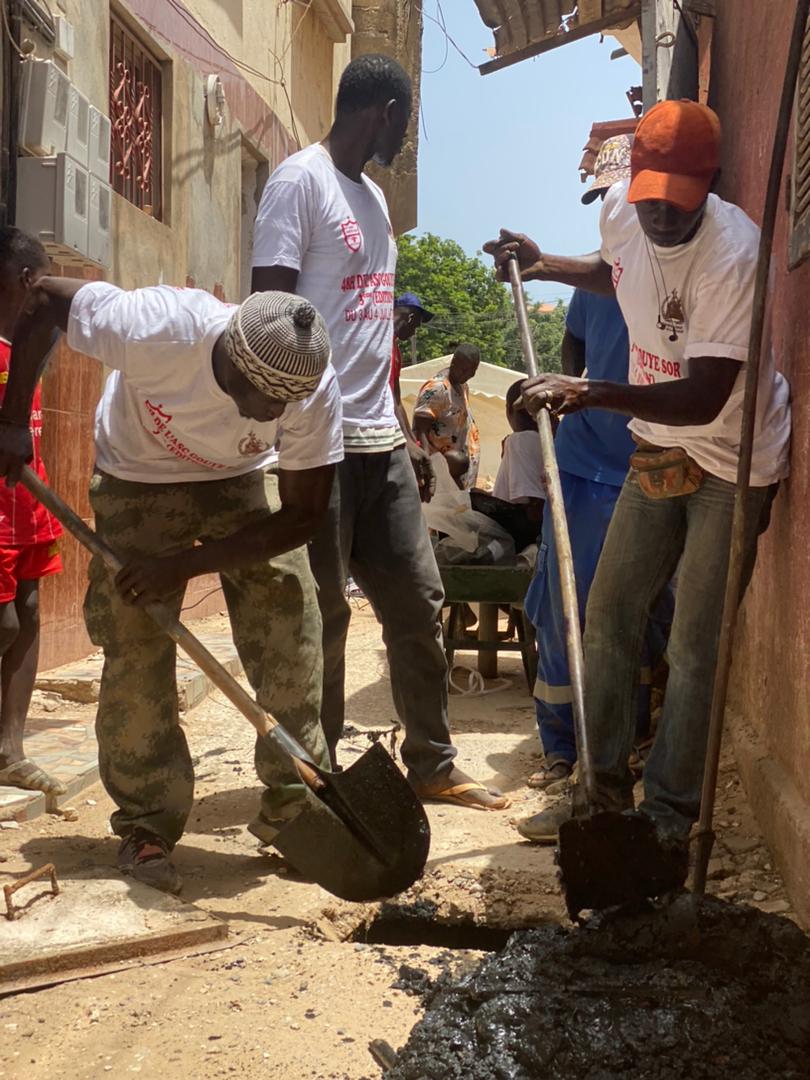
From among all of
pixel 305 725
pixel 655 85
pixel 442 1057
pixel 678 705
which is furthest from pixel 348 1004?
pixel 655 85

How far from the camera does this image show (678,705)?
3.31 m

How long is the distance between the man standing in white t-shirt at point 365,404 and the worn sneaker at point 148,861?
87 cm

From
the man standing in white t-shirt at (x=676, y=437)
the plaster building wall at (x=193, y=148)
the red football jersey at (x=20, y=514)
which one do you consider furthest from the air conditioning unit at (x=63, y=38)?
the man standing in white t-shirt at (x=676, y=437)

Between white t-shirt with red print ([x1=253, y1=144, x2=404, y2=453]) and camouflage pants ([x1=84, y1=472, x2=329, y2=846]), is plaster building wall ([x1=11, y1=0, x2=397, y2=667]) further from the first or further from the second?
camouflage pants ([x1=84, y1=472, x2=329, y2=846])

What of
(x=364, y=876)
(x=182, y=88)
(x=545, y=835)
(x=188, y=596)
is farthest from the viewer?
(x=188, y=596)

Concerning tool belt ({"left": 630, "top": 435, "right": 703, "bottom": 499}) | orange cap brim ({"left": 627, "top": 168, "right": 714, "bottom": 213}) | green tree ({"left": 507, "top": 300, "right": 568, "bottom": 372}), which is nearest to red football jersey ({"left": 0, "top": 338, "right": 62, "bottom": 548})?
tool belt ({"left": 630, "top": 435, "right": 703, "bottom": 499})

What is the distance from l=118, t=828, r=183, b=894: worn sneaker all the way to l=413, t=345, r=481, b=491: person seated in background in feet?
18.0

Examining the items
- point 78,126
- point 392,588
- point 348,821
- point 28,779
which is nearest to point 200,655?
point 348,821

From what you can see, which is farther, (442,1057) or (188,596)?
(188,596)

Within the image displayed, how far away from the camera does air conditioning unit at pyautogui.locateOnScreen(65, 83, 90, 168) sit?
5637 millimetres

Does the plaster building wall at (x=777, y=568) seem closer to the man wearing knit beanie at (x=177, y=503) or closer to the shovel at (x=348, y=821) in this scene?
the shovel at (x=348, y=821)

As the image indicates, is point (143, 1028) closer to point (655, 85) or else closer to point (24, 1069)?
point (24, 1069)

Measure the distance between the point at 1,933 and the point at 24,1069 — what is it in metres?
0.54

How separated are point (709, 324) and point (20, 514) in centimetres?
247
